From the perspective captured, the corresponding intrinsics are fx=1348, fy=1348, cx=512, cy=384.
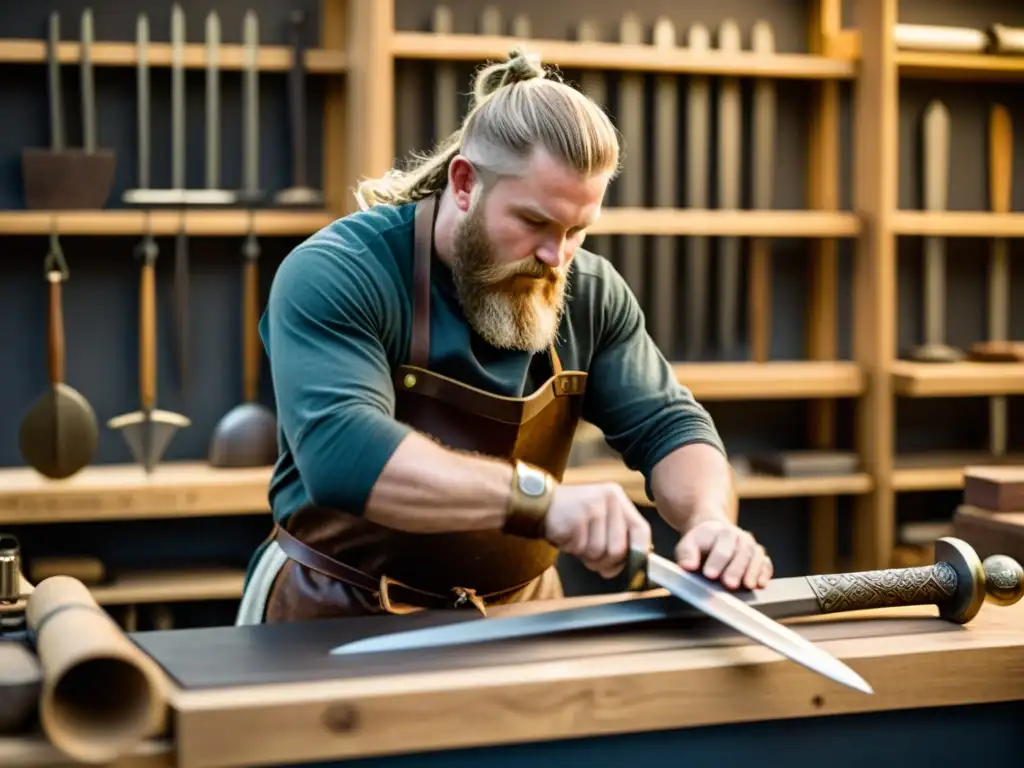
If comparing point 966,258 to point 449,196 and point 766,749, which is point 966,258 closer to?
point 449,196

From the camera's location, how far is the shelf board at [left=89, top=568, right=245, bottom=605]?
357 cm

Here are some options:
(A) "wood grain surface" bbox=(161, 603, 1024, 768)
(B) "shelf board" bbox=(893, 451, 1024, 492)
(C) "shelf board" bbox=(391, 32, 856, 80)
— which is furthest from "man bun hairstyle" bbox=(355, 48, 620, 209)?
A: (B) "shelf board" bbox=(893, 451, 1024, 492)

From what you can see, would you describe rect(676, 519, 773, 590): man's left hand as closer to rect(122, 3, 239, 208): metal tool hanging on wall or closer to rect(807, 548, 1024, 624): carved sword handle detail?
rect(807, 548, 1024, 624): carved sword handle detail

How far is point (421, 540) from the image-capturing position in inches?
79.7

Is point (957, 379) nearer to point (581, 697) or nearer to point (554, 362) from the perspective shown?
point (554, 362)

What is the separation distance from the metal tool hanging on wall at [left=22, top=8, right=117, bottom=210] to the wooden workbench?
230 centimetres

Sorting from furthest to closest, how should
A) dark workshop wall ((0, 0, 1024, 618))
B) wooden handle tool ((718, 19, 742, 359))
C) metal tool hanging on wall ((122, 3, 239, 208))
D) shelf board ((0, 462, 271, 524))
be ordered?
wooden handle tool ((718, 19, 742, 359)), dark workshop wall ((0, 0, 1024, 618)), metal tool hanging on wall ((122, 3, 239, 208)), shelf board ((0, 462, 271, 524))

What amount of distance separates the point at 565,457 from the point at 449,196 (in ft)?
1.64

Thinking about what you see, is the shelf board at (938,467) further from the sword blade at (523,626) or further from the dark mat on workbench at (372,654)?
the sword blade at (523,626)

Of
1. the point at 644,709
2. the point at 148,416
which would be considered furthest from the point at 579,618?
the point at 148,416

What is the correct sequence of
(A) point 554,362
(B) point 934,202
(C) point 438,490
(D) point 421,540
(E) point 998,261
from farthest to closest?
(E) point 998,261, (B) point 934,202, (A) point 554,362, (D) point 421,540, (C) point 438,490

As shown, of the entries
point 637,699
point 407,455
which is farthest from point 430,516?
point 637,699

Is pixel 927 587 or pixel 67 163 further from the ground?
pixel 67 163

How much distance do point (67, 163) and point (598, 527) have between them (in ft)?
8.43
